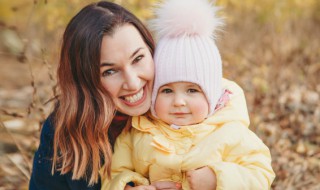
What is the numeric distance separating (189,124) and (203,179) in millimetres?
321

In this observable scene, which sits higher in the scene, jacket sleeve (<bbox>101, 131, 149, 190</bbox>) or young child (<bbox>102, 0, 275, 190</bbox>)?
young child (<bbox>102, 0, 275, 190</bbox>)

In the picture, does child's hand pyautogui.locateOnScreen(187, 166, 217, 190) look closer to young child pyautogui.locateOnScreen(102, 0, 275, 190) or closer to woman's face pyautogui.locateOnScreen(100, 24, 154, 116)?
young child pyautogui.locateOnScreen(102, 0, 275, 190)

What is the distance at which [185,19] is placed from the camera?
9.08ft

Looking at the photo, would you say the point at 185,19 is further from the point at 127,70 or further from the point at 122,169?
the point at 122,169

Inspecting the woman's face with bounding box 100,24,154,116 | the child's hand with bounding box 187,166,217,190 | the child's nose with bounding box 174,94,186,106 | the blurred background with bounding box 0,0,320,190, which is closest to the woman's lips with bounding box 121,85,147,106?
the woman's face with bounding box 100,24,154,116

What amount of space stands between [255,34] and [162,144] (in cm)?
524

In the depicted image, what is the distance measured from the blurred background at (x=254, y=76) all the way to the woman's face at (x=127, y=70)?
0.55 meters

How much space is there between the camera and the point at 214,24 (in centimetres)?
290

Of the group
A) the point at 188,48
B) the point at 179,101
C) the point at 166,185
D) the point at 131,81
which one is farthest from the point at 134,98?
the point at 166,185

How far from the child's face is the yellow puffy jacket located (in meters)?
0.05

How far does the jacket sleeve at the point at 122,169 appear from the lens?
9.06 ft

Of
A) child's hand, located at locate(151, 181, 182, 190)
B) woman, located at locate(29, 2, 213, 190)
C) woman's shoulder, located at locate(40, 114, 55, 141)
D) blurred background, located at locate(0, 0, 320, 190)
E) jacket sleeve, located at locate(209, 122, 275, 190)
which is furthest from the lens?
blurred background, located at locate(0, 0, 320, 190)

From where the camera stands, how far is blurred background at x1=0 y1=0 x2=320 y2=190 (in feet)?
12.9

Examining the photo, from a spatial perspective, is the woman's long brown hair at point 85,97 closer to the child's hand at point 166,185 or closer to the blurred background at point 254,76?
the child's hand at point 166,185
